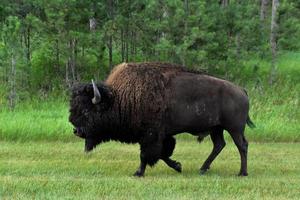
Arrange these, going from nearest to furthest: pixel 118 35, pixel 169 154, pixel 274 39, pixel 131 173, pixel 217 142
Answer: pixel 131 173 → pixel 169 154 → pixel 217 142 → pixel 118 35 → pixel 274 39

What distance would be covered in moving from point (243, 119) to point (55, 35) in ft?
38.3

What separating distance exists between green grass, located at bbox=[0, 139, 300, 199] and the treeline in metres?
6.97

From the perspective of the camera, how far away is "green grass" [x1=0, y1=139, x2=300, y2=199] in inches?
362

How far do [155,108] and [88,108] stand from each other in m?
1.23

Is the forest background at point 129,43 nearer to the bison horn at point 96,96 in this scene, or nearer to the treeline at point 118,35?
the treeline at point 118,35

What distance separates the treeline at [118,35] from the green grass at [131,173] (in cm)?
697

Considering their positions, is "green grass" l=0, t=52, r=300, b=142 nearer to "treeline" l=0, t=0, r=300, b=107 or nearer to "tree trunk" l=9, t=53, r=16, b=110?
"tree trunk" l=9, t=53, r=16, b=110

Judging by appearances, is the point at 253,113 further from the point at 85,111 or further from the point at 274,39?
the point at 85,111

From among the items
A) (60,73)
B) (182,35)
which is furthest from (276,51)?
(60,73)

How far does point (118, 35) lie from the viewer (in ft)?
80.8

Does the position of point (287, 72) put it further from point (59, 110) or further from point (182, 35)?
point (59, 110)

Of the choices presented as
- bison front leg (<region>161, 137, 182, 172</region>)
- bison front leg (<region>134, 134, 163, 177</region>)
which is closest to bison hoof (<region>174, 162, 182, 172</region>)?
bison front leg (<region>161, 137, 182, 172</region>)

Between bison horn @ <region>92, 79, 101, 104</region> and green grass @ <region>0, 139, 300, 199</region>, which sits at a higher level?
bison horn @ <region>92, 79, 101, 104</region>

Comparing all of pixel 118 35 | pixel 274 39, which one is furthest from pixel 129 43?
pixel 274 39
